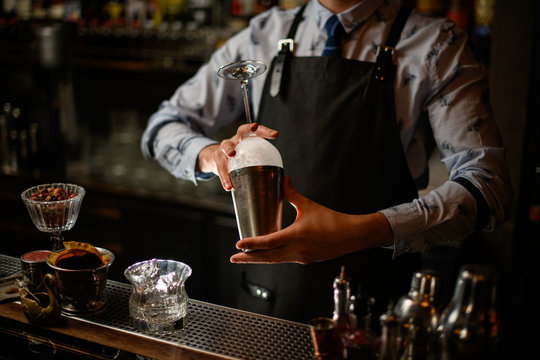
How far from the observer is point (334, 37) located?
58.3 inches

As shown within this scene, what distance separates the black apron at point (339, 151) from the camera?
1423mm

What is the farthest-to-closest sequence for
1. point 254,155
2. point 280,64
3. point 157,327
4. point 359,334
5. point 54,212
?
point 280,64 < point 54,212 < point 157,327 < point 254,155 < point 359,334

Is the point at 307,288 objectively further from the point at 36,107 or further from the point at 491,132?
the point at 36,107

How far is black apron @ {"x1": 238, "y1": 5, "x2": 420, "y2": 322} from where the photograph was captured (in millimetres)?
1423

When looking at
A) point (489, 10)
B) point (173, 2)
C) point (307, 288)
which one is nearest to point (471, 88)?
point (307, 288)

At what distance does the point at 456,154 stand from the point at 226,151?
597 mm

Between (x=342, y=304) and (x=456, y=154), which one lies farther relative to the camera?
(x=456, y=154)

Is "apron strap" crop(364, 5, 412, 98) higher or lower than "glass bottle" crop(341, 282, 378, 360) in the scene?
higher

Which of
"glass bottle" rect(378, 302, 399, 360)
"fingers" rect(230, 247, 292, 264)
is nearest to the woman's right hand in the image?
"fingers" rect(230, 247, 292, 264)

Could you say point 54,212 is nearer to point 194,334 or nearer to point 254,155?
point 194,334

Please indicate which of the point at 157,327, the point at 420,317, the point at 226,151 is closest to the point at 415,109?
the point at 226,151

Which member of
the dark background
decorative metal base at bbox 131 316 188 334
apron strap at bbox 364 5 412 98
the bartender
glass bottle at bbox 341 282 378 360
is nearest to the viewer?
glass bottle at bbox 341 282 378 360

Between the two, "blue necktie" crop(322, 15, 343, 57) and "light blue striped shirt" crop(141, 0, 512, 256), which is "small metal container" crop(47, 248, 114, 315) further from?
"blue necktie" crop(322, 15, 343, 57)

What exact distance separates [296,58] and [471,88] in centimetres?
48
